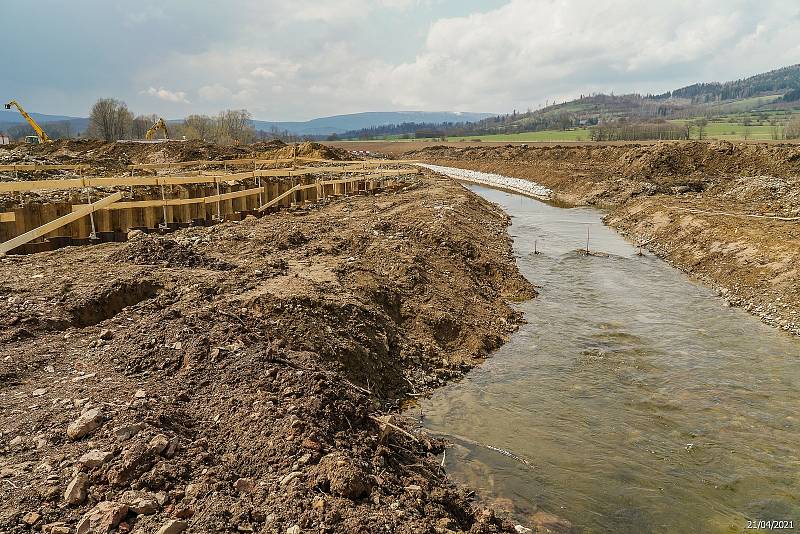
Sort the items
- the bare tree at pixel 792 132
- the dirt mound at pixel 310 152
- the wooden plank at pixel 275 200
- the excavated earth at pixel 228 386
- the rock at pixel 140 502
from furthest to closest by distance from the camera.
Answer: the bare tree at pixel 792 132 → the dirt mound at pixel 310 152 → the wooden plank at pixel 275 200 → the excavated earth at pixel 228 386 → the rock at pixel 140 502

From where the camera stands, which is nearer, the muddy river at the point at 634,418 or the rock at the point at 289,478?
the rock at the point at 289,478

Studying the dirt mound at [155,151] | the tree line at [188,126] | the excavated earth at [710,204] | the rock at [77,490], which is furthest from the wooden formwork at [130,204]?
the tree line at [188,126]

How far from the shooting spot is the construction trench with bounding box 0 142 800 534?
4.37 m

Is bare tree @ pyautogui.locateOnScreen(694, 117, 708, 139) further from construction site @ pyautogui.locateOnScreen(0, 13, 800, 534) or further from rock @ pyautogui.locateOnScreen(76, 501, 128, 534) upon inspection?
rock @ pyautogui.locateOnScreen(76, 501, 128, 534)

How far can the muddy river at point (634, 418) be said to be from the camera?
6102mm

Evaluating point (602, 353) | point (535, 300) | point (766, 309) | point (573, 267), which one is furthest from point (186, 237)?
point (766, 309)

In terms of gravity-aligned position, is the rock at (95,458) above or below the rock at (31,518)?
above

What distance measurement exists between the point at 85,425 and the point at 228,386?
5.11ft

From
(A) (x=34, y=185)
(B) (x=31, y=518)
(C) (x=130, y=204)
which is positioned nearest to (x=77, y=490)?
(B) (x=31, y=518)

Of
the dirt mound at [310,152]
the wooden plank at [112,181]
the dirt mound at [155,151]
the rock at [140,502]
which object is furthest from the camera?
the dirt mound at [310,152]

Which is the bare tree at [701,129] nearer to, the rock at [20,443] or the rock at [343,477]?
the rock at [343,477]

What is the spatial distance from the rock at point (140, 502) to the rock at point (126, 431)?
2.36 feet

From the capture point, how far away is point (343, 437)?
5.44 metres

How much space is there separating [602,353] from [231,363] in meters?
7.33
